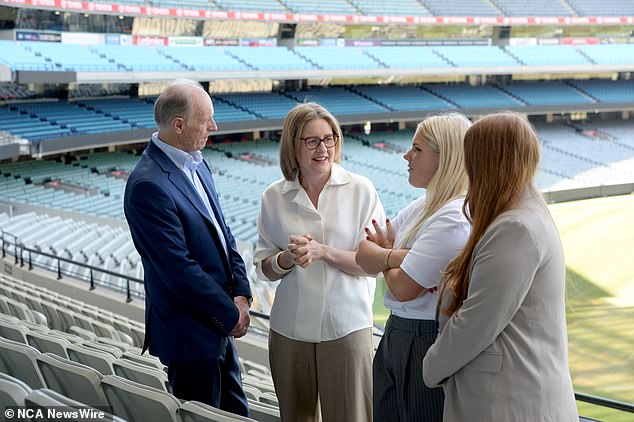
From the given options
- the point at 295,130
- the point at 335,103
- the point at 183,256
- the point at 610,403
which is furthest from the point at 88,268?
the point at 335,103

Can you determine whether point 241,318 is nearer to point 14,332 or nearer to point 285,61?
point 14,332

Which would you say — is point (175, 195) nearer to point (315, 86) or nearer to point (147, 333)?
point (147, 333)

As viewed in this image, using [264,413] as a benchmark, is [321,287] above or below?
above

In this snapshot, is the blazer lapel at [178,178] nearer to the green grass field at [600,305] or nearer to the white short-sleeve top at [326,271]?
the white short-sleeve top at [326,271]

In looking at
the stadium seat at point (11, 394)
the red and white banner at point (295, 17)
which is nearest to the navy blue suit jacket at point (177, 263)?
the stadium seat at point (11, 394)

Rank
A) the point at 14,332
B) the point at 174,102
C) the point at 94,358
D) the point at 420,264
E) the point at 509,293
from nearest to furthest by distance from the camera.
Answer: the point at 509,293 → the point at 420,264 → the point at 174,102 → the point at 94,358 → the point at 14,332

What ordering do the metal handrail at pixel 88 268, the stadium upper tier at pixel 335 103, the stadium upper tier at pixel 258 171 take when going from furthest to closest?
the stadium upper tier at pixel 335 103 → the stadium upper tier at pixel 258 171 → the metal handrail at pixel 88 268

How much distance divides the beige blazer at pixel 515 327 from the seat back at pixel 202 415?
723 mm

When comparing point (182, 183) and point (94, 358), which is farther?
point (94, 358)

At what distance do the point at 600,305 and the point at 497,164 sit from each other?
36.9ft

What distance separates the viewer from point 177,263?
291 cm

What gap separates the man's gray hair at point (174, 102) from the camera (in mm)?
3029

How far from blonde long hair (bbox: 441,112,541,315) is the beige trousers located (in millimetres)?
986

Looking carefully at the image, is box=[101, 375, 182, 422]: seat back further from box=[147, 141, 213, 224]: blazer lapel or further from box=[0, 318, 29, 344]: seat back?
box=[0, 318, 29, 344]: seat back
